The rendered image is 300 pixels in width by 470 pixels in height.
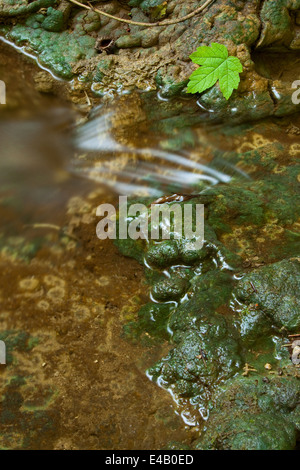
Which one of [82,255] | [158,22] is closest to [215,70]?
[158,22]

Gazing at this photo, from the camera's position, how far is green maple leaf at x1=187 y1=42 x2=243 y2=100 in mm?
4070

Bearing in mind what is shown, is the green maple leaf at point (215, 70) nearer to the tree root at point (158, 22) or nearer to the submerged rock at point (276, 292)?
the tree root at point (158, 22)

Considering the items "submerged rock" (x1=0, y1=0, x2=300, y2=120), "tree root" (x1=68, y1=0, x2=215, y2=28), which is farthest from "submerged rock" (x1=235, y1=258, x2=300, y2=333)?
"tree root" (x1=68, y1=0, x2=215, y2=28)

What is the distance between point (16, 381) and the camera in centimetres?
279

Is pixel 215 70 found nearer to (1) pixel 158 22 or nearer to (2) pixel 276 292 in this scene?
(1) pixel 158 22

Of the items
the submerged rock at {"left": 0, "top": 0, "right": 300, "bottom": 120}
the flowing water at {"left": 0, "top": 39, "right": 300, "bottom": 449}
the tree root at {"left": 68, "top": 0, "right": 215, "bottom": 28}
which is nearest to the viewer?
the flowing water at {"left": 0, "top": 39, "right": 300, "bottom": 449}

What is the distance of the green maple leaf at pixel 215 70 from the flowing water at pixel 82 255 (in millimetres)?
361

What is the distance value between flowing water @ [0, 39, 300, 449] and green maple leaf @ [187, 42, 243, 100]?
0.36 meters

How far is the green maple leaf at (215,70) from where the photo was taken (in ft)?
13.4

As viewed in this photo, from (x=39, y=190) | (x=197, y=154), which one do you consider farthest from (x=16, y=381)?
(x=197, y=154)

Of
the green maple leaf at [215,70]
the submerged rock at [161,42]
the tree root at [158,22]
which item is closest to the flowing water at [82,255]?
the submerged rock at [161,42]

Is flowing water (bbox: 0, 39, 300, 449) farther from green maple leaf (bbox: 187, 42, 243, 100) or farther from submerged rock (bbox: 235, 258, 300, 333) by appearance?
submerged rock (bbox: 235, 258, 300, 333)
